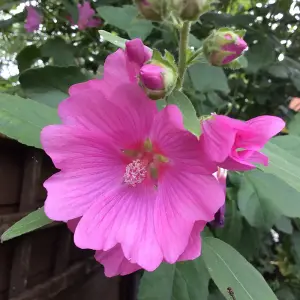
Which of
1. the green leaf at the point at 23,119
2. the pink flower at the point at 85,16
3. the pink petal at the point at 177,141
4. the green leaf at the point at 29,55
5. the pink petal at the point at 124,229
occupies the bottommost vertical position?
the green leaf at the point at 29,55

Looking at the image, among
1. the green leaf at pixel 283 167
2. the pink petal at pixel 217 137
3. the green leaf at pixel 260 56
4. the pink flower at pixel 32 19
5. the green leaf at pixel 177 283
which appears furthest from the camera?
the pink flower at pixel 32 19

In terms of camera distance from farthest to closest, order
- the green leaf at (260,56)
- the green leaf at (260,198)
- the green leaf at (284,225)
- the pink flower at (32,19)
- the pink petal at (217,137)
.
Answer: the pink flower at (32,19) → the green leaf at (260,56) → the green leaf at (284,225) → the green leaf at (260,198) → the pink petal at (217,137)

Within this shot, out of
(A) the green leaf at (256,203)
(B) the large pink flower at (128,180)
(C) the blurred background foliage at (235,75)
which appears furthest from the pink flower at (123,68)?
(A) the green leaf at (256,203)

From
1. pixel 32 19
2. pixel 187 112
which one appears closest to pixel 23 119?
pixel 187 112

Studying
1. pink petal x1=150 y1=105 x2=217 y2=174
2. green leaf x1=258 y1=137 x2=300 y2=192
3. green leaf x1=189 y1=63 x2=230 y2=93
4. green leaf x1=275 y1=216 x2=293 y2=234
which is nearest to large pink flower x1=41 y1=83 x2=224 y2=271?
pink petal x1=150 y1=105 x2=217 y2=174

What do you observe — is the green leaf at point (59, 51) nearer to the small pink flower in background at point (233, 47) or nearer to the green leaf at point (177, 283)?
the green leaf at point (177, 283)

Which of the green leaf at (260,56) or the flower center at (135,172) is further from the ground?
the flower center at (135,172)
